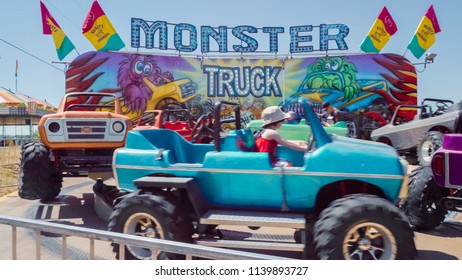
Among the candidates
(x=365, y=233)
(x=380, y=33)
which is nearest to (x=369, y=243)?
(x=365, y=233)

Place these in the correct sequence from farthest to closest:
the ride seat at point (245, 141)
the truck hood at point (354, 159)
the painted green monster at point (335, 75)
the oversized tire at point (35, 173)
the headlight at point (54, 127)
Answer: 1. the painted green monster at point (335, 75)
2. the headlight at point (54, 127)
3. the oversized tire at point (35, 173)
4. the ride seat at point (245, 141)
5. the truck hood at point (354, 159)

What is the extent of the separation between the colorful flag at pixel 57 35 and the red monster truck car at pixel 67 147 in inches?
525

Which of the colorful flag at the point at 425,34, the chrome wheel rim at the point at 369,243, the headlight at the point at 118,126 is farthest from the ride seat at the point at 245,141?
the colorful flag at the point at 425,34

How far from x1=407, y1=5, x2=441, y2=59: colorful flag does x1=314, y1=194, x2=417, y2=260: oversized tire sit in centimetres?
1727

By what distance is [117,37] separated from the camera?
1786 cm

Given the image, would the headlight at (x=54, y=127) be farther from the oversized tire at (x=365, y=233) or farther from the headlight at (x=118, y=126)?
the oversized tire at (x=365, y=233)

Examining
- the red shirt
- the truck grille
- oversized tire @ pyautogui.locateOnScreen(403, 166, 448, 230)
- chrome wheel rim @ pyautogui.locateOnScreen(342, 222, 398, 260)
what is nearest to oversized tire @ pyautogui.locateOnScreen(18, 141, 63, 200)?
the truck grille

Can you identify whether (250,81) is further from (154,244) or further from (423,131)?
(154,244)

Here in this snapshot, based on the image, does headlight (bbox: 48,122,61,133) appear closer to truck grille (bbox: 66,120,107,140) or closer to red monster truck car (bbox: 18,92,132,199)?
red monster truck car (bbox: 18,92,132,199)

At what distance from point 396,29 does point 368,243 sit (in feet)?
57.9

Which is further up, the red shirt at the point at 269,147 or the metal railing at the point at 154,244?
the red shirt at the point at 269,147

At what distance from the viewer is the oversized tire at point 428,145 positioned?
6685mm
